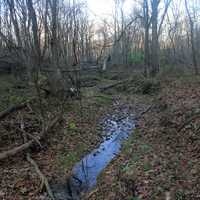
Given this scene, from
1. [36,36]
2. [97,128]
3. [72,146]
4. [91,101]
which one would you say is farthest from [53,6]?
[72,146]

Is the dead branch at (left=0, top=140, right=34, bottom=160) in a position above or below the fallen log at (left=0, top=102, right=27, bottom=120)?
below

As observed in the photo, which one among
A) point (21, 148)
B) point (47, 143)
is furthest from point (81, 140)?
point (21, 148)

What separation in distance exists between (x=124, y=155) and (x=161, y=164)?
6.26ft

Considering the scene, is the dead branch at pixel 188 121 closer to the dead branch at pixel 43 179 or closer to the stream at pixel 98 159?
the stream at pixel 98 159

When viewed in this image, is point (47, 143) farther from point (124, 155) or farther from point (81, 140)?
point (124, 155)

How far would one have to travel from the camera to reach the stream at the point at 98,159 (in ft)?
23.2

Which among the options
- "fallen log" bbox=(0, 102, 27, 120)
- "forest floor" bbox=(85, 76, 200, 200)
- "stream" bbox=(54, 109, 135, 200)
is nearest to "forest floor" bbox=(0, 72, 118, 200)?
"fallen log" bbox=(0, 102, 27, 120)

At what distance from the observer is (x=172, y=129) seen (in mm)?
9945

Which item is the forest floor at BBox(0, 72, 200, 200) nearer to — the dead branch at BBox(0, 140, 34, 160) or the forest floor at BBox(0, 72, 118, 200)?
the forest floor at BBox(0, 72, 118, 200)

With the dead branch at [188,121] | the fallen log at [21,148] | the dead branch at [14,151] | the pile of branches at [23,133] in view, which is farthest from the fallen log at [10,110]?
the dead branch at [188,121]

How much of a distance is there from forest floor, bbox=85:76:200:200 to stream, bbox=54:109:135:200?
1.14 ft

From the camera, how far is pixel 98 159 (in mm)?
9234

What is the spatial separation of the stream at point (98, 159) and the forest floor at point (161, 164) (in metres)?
0.35

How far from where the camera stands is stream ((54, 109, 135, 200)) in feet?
23.2
